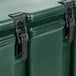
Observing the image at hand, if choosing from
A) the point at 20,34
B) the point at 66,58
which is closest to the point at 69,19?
the point at 66,58

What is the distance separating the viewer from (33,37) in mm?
1609

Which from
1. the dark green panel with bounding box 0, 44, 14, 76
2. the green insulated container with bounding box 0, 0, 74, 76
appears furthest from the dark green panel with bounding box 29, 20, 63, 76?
the dark green panel with bounding box 0, 44, 14, 76

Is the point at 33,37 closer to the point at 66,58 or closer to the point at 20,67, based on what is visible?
the point at 20,67

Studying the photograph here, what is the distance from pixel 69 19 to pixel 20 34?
322 mm

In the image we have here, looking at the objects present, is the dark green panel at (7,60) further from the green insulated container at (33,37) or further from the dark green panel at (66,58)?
the dark green panel at (66,58)

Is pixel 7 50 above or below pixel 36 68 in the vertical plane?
above

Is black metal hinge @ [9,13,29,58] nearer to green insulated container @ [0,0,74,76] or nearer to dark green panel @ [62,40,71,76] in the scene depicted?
green insulated container @ [0,0,74,76]

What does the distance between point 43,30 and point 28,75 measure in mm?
221

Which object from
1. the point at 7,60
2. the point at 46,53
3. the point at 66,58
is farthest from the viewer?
the point at 66,58

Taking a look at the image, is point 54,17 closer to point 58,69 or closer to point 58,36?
point 58,36

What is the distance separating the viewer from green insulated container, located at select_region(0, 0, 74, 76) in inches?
60.3

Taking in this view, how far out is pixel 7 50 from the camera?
1.53 metres

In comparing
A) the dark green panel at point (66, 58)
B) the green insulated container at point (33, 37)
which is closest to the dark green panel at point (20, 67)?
the green insulated container at point (33, 37)

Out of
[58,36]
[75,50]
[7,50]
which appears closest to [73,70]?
[75,50]
